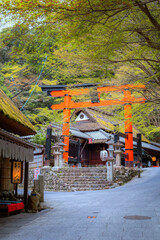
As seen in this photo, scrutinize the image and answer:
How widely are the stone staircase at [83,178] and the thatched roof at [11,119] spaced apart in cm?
797

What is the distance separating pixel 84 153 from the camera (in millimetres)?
25328

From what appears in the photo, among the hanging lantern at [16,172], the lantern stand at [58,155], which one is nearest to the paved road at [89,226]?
the hanging lantern at [16,172]

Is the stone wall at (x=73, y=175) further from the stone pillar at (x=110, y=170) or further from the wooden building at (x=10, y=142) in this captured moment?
the wooden building at (x=10, y=142)

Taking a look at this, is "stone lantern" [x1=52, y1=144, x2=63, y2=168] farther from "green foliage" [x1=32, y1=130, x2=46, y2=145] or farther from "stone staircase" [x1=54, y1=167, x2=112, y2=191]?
"green foliage" [x1=32, y1=130, x2=46, y2=145]

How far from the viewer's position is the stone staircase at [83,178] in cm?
1578

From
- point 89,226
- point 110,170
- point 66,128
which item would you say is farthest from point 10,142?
point 66,128

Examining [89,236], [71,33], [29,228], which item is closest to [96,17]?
[71,33]

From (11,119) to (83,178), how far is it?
35.6 ft

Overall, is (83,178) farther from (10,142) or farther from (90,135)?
(10,142)

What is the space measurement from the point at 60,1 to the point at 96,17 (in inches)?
33.2

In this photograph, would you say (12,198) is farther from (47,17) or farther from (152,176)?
(152,176)

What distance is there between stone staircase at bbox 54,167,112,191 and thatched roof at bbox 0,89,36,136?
26.2 feet

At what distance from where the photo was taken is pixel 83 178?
54.7 ft

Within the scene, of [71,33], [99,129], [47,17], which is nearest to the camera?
[47,17]
